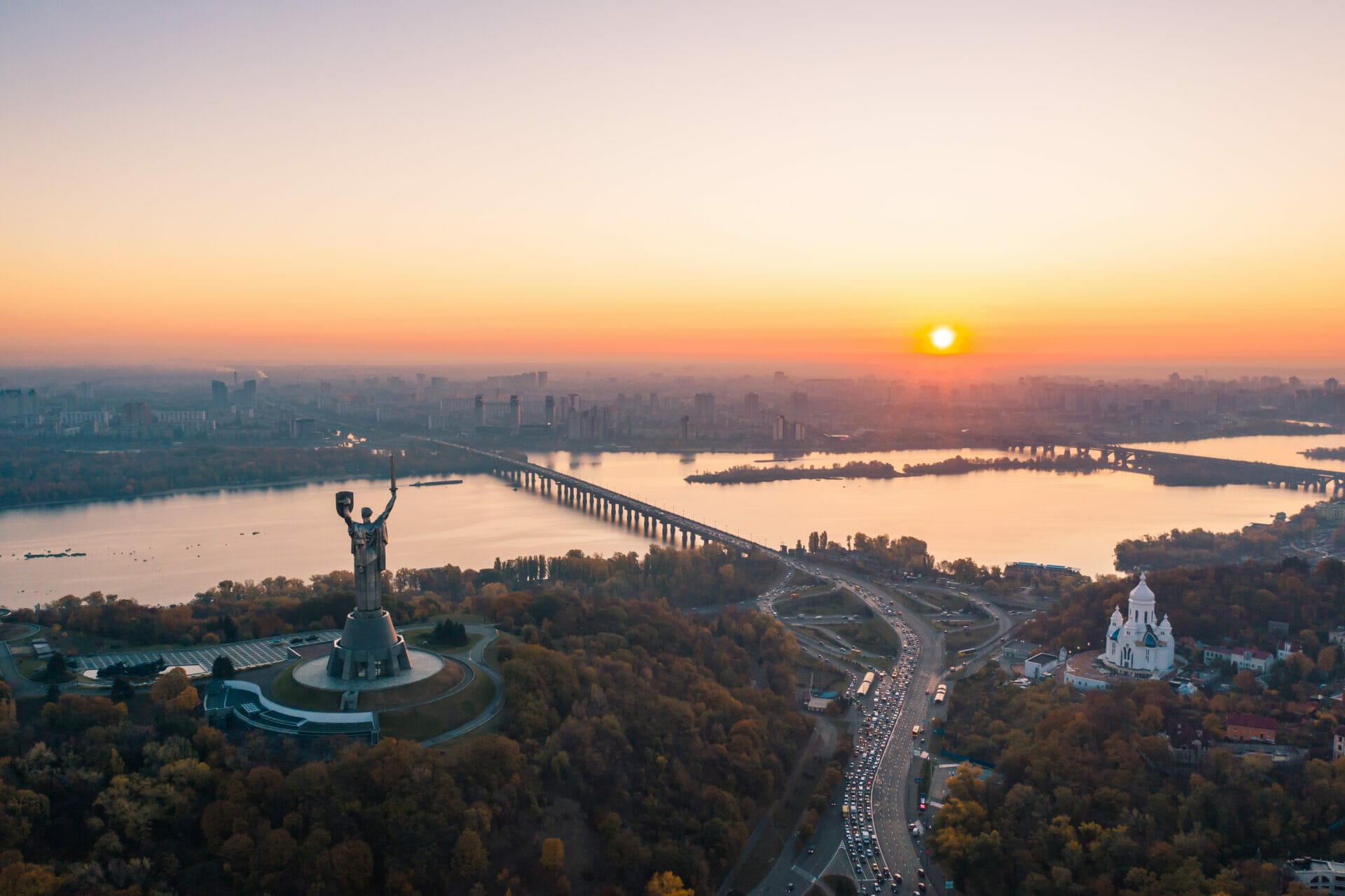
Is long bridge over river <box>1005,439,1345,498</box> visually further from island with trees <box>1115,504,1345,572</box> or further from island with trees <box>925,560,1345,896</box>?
island with trees <box>925,560,1345,896</box>

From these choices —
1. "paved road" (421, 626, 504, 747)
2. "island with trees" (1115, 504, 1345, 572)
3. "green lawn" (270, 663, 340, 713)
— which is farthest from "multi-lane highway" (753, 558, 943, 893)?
"island with trees" (1115, 504, 1345, 572)

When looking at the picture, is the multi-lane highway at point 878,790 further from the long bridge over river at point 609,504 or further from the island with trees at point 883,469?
the island with trees at point 883,469

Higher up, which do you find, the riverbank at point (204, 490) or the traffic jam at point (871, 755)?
the riverbank at point (204, 490)

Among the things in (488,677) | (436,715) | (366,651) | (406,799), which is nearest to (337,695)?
(366,651)

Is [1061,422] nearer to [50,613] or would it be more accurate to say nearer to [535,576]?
[535,576]

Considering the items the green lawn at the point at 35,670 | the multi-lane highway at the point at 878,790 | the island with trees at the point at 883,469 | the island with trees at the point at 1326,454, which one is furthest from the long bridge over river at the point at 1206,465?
the green lawn at the point at 35,670

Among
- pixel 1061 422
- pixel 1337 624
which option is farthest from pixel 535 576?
pixel 1061 422
